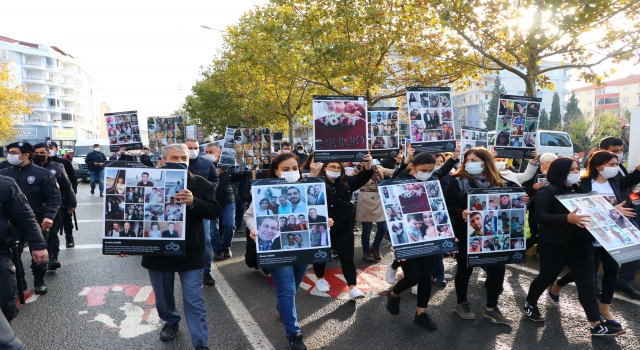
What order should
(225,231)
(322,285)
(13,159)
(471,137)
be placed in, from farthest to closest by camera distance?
(471,137) < (225,231) < (322,285) < (13,159)

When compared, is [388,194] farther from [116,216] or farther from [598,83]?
[598,83]

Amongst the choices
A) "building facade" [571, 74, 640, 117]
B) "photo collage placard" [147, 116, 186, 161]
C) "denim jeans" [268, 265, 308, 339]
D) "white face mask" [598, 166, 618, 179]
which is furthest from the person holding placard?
"building facade" [571, 74, 640, 117]

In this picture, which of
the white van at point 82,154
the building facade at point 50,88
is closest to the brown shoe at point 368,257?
the white van at point 82,154

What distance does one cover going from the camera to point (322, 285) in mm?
6328

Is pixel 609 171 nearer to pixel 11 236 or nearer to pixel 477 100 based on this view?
pixel 11 236

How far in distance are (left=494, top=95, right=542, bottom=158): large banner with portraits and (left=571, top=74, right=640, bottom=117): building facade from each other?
93592mm

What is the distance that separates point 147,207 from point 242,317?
181 centimetres

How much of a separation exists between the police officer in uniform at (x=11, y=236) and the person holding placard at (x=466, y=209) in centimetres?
393

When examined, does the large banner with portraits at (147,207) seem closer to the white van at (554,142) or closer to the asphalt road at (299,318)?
the asphalt road at (299,318)

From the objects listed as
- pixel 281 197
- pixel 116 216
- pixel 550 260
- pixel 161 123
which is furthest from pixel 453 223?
pixel 161 123

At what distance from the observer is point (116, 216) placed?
4207 mm

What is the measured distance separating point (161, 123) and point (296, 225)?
301 inches

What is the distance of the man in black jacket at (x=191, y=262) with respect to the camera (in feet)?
13.7

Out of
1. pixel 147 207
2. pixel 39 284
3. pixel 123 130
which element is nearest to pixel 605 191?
pixel 147 207
